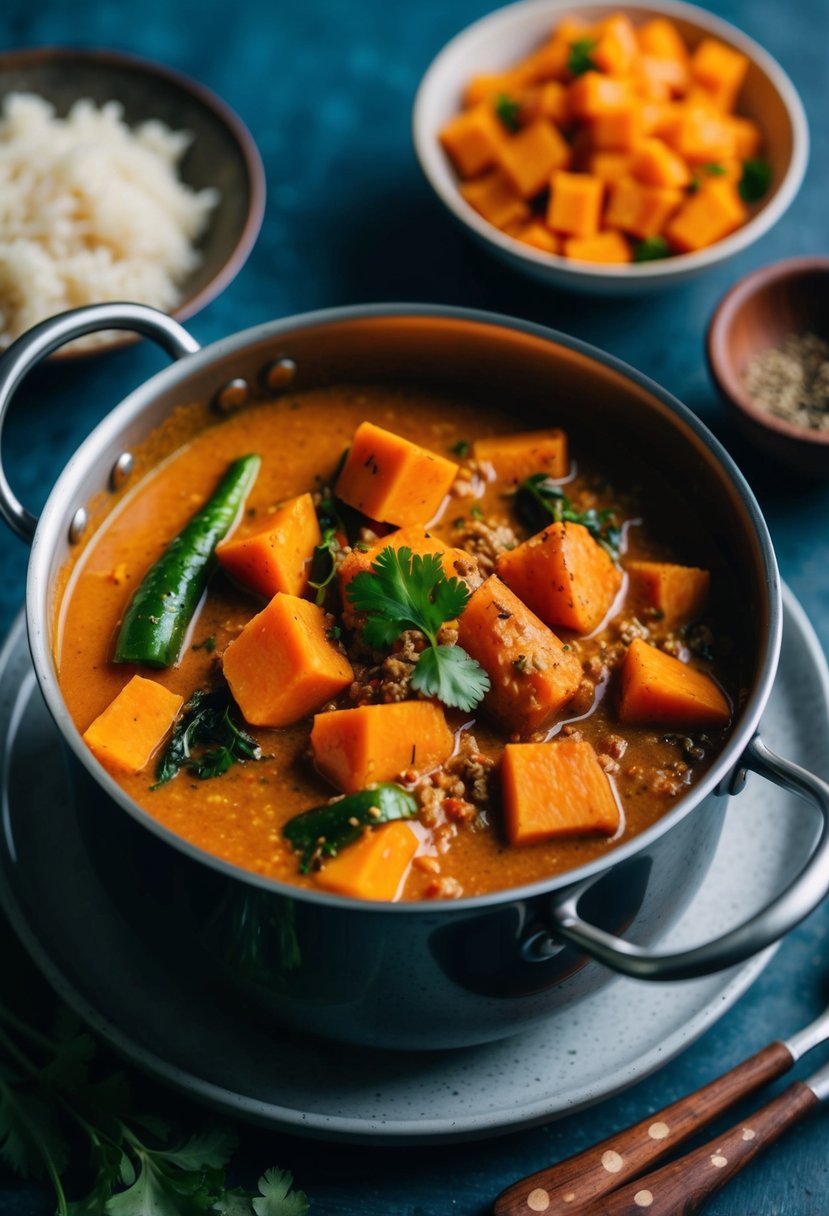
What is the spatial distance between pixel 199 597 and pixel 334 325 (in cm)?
75

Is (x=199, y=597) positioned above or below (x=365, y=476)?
below

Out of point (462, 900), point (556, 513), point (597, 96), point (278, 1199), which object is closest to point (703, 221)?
point (597, 96)

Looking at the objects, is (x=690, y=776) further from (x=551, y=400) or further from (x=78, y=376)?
(x=78, y=376)

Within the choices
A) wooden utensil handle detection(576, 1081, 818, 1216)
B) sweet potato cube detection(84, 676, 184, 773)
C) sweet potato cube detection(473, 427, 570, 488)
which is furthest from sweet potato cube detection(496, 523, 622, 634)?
wooden utensil handle detection(576, 1081, 818, 1216)

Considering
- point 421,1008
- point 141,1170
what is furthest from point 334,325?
point 141,1170

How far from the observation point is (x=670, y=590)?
2965 millimetres

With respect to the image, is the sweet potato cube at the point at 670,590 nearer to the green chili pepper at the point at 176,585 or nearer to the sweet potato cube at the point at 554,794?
the sweet potato cube at the point at 554,794

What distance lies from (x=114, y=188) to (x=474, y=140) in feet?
3.77

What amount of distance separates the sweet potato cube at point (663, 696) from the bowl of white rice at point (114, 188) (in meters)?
1.78

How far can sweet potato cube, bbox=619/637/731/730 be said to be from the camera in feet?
8.95

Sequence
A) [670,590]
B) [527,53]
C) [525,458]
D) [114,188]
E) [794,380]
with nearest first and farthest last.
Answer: [670,590], [525,458], [794,380], [114,188], [527,53]

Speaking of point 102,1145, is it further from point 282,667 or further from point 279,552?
point 279,552

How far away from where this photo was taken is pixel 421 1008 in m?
2.47

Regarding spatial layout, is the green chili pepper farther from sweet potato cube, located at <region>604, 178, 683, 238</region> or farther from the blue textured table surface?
sweet potato cube, located at <region>604, 178, 683, 238</region>
